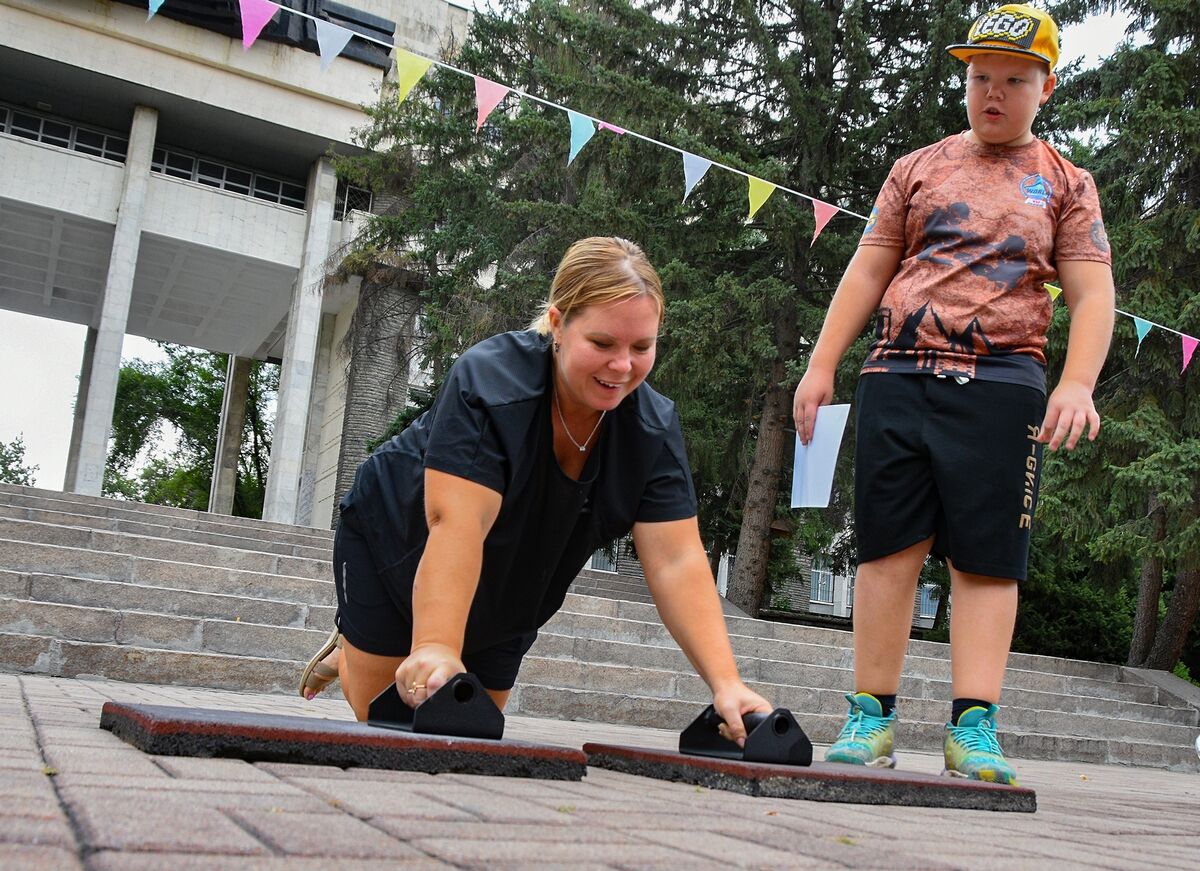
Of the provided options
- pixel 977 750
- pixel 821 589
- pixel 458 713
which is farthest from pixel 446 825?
pixel 821 589

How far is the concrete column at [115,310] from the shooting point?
21.9 metres

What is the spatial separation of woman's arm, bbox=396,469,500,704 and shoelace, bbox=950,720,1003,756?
4.50ft

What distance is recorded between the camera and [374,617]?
3184 mm

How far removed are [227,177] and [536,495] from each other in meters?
25.9

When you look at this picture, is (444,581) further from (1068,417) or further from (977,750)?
(1068,417)

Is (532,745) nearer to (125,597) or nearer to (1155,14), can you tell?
(125,597)

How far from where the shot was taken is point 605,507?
2760mm

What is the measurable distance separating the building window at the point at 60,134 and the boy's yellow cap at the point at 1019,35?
Result: 83.0ft

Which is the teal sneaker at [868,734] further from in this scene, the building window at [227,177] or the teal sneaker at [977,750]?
the building window at [227,177]

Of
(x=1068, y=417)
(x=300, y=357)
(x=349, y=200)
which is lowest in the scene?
(x=1068, y=417)

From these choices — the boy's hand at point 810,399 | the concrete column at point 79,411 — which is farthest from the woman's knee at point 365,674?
the concrete column at point 79,411

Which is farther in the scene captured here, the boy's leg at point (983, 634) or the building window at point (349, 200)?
the building window at point (349, 200)

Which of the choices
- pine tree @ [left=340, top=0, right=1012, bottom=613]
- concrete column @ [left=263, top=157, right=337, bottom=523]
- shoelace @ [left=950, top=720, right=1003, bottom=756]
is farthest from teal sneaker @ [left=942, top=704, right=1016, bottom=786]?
concrete column @ [left=263, top=157, right=337, bottom=523]

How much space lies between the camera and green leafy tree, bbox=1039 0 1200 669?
11.4 metres
